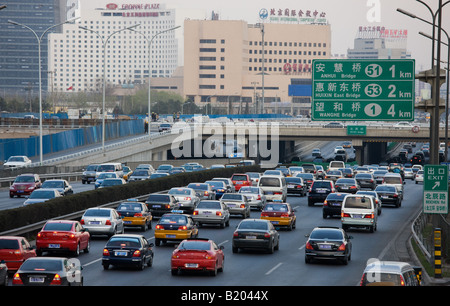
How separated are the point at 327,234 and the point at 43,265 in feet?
40.1

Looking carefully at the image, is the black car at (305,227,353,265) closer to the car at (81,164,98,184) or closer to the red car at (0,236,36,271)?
the red car at (0,236,36,271)

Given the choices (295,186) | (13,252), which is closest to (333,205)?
(295,186)

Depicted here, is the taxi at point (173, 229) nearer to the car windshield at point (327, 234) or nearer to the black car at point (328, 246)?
the black car at point (328, 246)

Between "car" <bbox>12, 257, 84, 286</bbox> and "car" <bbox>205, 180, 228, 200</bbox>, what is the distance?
35.2m

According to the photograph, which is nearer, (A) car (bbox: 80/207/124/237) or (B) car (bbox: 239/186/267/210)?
(A) car (bbox: 80/207/124/237)

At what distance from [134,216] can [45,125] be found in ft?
261

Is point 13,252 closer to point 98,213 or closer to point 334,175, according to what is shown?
point 98,213

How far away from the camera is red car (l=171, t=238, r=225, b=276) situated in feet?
90.2

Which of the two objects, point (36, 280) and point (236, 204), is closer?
point (36, 280)

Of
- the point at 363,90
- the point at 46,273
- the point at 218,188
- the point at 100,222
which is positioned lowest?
the point at 218,188

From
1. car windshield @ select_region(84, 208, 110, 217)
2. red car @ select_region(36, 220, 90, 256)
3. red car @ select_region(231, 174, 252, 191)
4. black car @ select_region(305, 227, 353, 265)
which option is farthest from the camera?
red car @ select_region(231, 174, 252, 191)

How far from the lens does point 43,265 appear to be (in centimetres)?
2200

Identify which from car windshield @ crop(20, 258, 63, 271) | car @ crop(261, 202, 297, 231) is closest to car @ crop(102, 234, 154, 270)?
car windshield @ crop(20, 258, 63, 271)

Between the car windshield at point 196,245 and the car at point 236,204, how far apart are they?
1930cm
